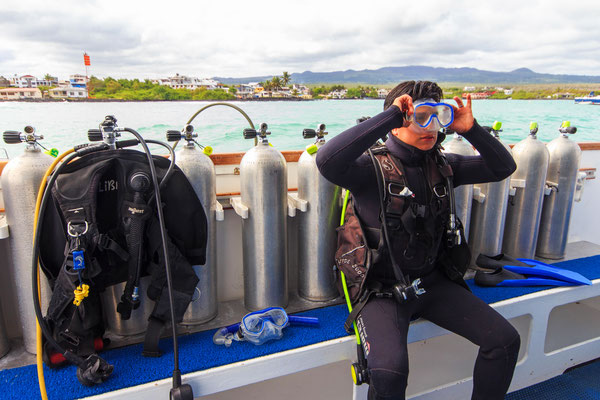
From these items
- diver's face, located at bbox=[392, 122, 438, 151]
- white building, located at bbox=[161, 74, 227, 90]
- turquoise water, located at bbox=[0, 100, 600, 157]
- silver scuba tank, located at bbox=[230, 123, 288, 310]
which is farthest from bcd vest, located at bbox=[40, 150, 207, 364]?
white building, located at bbox=[161, 74, 227, 90]

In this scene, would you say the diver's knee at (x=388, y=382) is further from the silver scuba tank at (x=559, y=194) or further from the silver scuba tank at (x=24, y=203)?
the silver scuba tank at (x=559, y=194)

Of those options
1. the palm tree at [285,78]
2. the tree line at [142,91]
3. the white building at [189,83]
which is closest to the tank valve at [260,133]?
the tree line at [142,91]

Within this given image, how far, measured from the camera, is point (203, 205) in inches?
53.1

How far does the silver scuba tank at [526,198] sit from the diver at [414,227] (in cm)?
62

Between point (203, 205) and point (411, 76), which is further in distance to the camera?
point (411, 76)

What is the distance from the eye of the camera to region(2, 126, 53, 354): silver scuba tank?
1.10m

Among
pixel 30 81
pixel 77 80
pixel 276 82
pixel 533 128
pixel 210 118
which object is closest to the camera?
pixel 533 128

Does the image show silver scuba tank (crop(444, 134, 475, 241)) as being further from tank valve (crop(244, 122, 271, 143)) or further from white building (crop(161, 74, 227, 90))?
white building (crop(161, 74, 227, 90))

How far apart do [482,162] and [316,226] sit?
73 cm

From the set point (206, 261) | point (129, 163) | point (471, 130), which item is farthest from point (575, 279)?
point (129, 163)

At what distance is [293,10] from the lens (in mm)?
3230

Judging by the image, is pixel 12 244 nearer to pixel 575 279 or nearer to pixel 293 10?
pixel 575 279

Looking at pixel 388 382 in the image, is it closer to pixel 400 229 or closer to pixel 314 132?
pixel 400 229

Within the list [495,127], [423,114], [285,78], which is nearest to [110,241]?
[423,114]
